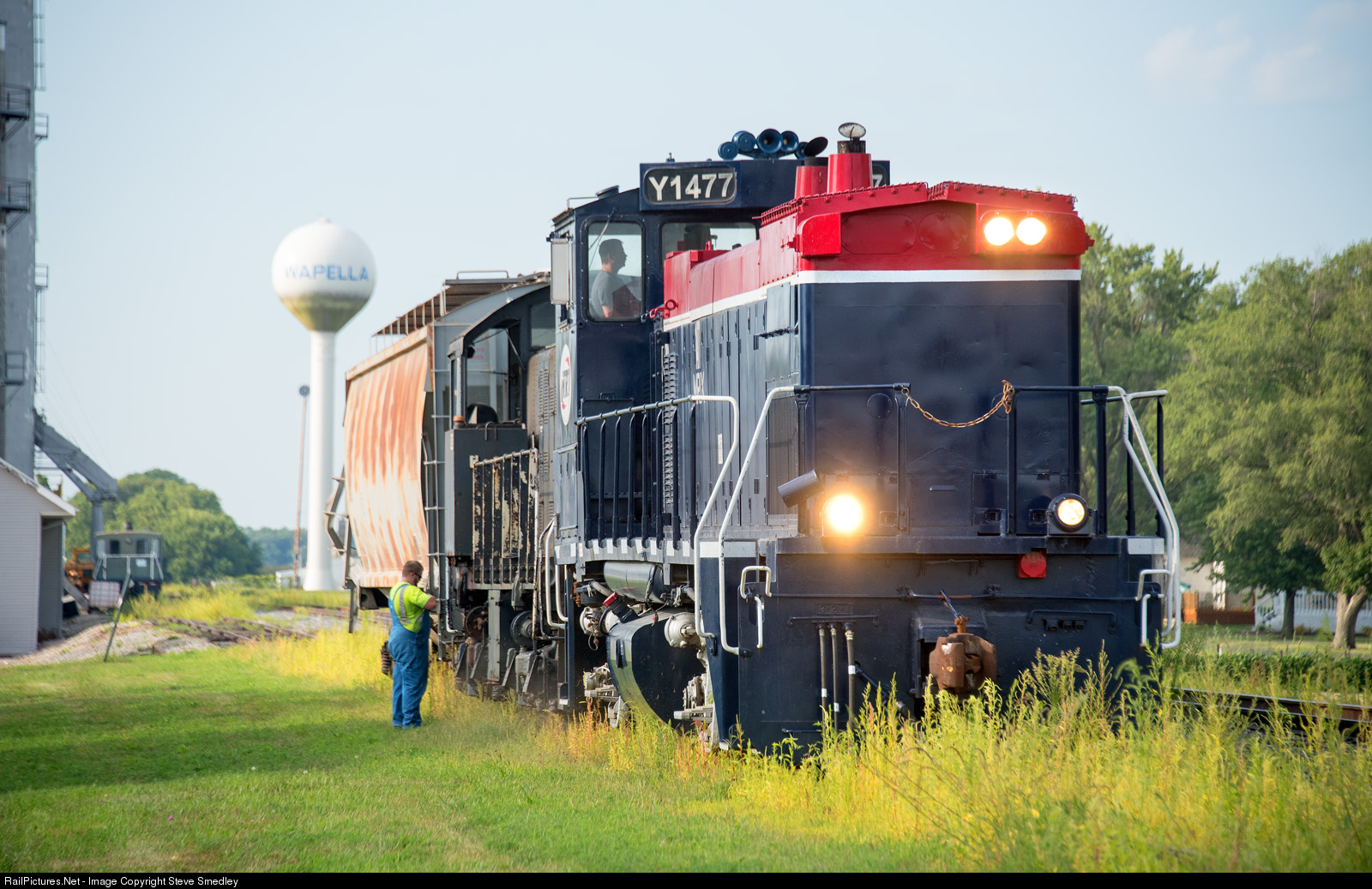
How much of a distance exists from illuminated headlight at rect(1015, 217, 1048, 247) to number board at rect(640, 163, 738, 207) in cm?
302

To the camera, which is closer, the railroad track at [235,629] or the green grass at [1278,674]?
the green grass at [1278,674]

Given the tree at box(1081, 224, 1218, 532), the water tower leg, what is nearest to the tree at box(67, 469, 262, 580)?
the water tower leg

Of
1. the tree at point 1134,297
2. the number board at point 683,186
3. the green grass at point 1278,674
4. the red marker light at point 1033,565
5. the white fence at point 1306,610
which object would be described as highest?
the tree at point 1134,297

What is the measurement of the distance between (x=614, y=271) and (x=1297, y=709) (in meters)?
7.38

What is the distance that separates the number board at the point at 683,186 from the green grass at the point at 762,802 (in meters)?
4.11

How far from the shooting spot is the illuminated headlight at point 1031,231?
27.9ft

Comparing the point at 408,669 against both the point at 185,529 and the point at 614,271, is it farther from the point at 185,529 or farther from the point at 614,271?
the point at 185,529

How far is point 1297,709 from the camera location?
41.5 ft

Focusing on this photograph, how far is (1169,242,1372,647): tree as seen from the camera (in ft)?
101

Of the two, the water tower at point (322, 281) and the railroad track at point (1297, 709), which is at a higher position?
the water tower at point (322, 281)

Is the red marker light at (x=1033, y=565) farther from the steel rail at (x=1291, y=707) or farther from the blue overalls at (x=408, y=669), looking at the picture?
the blue overalls at (x=408, y=669)

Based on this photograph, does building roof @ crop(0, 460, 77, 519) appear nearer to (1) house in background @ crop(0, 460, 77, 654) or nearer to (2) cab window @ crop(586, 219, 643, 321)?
(1) house in background @ crop(0, 460, 77, 654)

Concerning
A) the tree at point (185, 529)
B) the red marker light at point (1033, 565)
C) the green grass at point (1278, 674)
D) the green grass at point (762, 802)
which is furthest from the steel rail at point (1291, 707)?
the tree at point (185, 529)

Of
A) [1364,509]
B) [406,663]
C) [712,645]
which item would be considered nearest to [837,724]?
[712,645]
